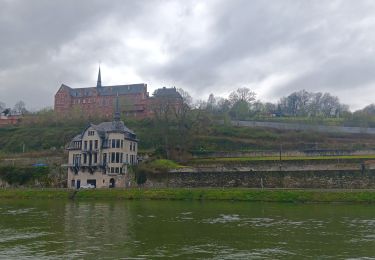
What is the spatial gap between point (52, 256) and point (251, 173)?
4293 centimetres

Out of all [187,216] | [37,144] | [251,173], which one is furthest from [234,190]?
[37,144]

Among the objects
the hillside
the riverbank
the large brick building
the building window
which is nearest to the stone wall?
the riverbank

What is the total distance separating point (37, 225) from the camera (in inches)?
1088

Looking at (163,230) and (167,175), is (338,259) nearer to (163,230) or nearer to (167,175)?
(163,230)

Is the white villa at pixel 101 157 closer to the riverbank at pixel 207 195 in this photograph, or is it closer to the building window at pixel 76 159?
the building window at pixel 76 159

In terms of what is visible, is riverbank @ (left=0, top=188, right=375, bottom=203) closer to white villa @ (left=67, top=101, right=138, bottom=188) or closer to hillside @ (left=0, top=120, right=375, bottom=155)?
white villa @ (left=67, top=101, right=138, bottom=188)

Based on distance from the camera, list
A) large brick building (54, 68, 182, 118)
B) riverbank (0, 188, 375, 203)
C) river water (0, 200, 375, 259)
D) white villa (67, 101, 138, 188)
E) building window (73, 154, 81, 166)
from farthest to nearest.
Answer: large brick building (54, 68, 182, 118)
building window (73, 154, 81, 166)
white villa (67, 101, 138, 188)
riverbank (0, 188, 375, 203)
river water (0, 200, 375, 259)

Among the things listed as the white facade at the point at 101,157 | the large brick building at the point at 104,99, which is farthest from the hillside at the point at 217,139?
the white facade at the point at 101,157

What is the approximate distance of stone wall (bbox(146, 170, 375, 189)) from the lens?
2098 inches

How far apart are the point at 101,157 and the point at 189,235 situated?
47.6 m

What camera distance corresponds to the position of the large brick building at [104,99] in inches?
4783

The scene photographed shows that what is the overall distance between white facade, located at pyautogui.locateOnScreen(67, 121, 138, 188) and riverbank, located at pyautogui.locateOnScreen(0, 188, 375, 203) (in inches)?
434

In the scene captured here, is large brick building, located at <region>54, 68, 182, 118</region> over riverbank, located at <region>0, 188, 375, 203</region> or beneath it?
over

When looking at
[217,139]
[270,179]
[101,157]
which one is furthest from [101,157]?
[217,139]
